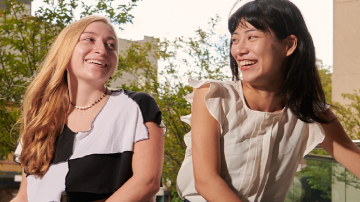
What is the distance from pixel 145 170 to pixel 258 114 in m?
0.52

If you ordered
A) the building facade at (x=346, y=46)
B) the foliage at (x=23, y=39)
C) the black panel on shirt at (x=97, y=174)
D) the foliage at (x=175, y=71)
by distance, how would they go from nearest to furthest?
the black panel on shirt at (x=97, y=174) → the foliage at (x=23, y=39) → the foliage at (x=175, y=71) → the building facade at (x=346, y=46)

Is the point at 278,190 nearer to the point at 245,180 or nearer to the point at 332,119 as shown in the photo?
the point at 245,180

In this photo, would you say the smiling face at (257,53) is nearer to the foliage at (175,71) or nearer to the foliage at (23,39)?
the foliage at (23,39)

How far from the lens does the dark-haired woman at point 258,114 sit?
1.43 m

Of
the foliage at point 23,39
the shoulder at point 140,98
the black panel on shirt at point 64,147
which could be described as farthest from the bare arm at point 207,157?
the foliage at point 23,39

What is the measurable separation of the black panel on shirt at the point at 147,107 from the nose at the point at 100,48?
0.80 feet

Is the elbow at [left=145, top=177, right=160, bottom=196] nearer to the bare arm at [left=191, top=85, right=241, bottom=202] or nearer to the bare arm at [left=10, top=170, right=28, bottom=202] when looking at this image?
the bare arm at [left=191, top=85, right=241, bottom=202]

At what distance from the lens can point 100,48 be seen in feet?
5.47

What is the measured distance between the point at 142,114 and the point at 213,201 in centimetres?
52

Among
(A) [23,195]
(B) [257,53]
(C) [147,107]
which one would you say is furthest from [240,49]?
(A) [23,195]

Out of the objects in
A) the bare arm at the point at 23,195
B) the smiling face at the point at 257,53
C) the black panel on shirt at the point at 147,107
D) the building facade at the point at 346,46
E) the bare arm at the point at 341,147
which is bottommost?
the bare arm at the point at 23,195

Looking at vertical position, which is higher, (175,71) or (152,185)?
(175,71)

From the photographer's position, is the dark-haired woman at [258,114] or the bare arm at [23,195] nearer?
the dark-haired woman at [258,114]

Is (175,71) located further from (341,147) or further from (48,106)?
(341,147)
